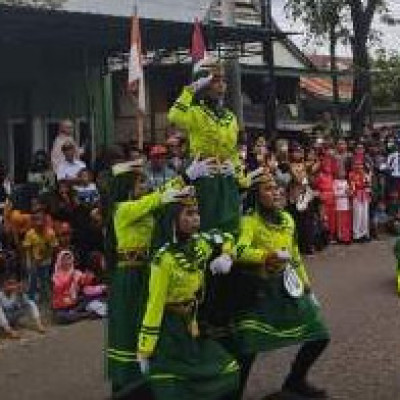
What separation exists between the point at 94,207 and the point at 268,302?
5.42 meters

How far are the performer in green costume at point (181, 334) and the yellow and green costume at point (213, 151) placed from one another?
75 centimetres

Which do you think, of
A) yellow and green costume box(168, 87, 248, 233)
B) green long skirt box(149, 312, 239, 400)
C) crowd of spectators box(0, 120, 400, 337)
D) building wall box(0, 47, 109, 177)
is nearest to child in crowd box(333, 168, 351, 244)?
crowd of spectators box(0, 120, 400, 337)

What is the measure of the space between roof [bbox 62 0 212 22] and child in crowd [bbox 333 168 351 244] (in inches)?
259

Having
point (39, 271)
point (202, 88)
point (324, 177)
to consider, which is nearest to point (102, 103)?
point (324, 177)

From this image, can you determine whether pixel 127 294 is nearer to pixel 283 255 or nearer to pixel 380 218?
pixel 283 255

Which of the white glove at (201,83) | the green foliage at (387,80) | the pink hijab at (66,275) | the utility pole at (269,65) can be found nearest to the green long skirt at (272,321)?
the white glove at (201,83)

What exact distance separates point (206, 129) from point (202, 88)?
0.27 meters

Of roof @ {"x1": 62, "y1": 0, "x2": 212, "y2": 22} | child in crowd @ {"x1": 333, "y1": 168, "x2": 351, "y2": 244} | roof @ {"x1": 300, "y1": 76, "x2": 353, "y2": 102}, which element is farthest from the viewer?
roof @ {"x1": 300, "y1": 76, "x2": 353, "y2": 102}

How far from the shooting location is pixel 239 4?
31.6 m

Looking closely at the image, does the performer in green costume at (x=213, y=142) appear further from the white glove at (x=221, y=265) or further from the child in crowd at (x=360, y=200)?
the child in crowd at (x=360, y=200)

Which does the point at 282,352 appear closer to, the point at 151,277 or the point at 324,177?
the point at 151,277

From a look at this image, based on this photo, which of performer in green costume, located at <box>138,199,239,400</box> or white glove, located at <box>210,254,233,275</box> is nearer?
performer in green costume, located at <box>138,199,239,400</box>

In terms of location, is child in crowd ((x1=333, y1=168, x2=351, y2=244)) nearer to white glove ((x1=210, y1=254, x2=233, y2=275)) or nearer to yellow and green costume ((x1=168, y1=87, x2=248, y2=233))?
yellow and green costume ((x1=168, y1=87, x2=248, y2=233))

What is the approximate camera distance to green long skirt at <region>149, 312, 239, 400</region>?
Result: 674cm
